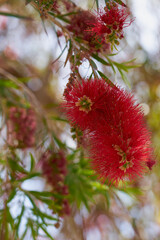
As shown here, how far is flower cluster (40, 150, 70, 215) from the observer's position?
1.17 m

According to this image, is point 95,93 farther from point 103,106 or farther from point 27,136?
point 27,136

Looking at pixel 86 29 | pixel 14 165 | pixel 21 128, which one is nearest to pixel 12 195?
pixel 14 165

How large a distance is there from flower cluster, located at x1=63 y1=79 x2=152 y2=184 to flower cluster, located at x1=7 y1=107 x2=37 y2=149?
2.50 feet

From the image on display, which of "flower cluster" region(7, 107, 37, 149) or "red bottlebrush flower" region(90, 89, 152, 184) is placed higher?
"flower cluster" region(7, 107, 37, 149)

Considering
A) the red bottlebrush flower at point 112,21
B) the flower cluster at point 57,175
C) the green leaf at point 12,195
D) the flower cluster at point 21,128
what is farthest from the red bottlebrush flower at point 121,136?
the flower cluster at point 21,128

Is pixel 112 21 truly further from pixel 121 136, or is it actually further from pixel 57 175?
pixel 57 175

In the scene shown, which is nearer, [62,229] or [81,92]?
[81,92]

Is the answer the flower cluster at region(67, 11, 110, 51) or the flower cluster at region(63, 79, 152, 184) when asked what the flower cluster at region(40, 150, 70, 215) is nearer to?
the flower cluster at region(63, 79, 152, 184)

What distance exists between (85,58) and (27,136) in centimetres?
84

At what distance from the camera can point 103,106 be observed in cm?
72

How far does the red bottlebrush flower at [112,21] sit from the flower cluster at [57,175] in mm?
645

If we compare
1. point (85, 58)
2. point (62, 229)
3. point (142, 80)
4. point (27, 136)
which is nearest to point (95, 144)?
point (85, 58)

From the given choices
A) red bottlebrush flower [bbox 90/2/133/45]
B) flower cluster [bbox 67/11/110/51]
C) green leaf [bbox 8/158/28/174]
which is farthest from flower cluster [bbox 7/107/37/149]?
red bottlebrush flower [bbox 90/2/133/45]

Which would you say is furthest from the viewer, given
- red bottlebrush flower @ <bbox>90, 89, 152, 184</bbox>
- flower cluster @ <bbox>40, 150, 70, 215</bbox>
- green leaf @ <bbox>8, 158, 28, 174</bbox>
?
green leaf @ <bbox>8, 158, 28, 174</bbox>
